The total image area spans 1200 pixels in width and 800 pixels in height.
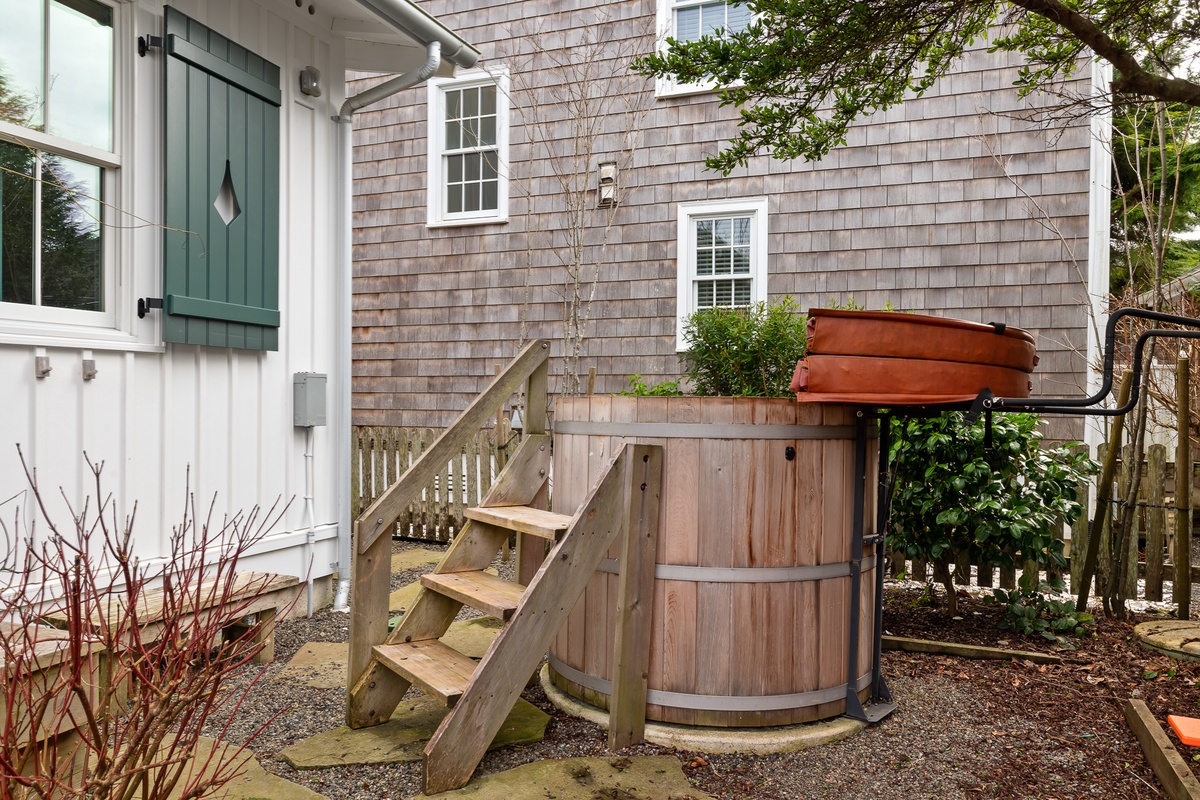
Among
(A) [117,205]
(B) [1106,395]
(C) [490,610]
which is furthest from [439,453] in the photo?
(B) [1106,395]

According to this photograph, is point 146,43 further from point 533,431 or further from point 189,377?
point 533,431

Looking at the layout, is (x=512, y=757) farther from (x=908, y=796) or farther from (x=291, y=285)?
(x=291, y=285)

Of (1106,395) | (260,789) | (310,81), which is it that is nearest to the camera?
(1106,395)

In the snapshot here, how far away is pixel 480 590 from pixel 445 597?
299 millimetres

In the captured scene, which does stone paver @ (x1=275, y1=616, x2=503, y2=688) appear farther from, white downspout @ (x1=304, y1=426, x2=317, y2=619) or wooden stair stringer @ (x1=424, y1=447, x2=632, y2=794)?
wooden stair stringer @ (x1=424, y1=447, x2=632, y2=794)

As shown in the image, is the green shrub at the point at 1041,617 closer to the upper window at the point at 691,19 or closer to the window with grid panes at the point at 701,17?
the upper window at the point at 691,19

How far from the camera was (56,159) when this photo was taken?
3.64 m

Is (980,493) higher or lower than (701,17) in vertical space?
lower

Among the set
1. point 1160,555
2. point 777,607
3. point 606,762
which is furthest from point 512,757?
point 1160,555

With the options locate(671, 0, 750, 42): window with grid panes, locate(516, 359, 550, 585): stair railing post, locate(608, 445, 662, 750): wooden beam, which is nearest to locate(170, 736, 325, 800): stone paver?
locate(608, 445, 662, 750): wooden beam

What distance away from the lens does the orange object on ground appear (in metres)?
3.03

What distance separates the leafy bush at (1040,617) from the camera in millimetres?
4492

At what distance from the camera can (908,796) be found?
9.00 ft

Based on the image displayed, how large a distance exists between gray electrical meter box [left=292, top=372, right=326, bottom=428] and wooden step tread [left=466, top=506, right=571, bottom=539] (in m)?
1.74
